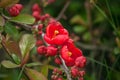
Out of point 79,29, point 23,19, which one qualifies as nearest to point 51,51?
point 23,19

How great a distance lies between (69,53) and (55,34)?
16cm

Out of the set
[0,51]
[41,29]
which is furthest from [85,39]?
[41,29]

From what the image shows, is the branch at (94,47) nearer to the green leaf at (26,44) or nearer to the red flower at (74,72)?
the green leaf at (26,44)

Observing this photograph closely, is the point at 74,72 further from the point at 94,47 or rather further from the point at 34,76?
the point at 94,47

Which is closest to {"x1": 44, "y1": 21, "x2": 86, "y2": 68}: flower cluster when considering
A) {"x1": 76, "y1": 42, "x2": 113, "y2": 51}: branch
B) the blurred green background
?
the blurred green background

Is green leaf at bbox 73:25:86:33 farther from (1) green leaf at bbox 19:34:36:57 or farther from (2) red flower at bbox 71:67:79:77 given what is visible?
(2) red flower at bbox 71:67:79:77

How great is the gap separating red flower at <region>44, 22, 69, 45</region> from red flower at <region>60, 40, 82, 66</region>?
0.03 meters

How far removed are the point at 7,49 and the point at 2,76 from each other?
752 millimetres

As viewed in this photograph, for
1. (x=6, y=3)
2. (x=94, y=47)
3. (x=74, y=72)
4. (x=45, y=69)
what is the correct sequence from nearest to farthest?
(x=74, y=72)
(x=6, y=3)
(x=45, y=69)
(x=94, y=47)

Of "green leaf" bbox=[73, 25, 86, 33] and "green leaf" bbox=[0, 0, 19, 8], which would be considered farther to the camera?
"green leaf" bbox=[73, 25, 86, 33]

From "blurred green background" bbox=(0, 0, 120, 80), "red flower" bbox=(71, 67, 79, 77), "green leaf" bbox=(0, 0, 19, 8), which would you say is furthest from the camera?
"blurred green background" bbox=(0, 0, 120, 80)

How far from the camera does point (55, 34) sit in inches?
62.1

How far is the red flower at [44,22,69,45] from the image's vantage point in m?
1.43

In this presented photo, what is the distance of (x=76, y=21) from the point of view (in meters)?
2.86
